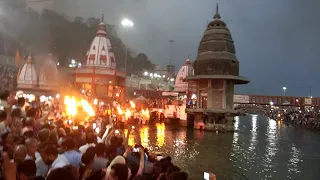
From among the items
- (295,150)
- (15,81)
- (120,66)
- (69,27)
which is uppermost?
(69,27)

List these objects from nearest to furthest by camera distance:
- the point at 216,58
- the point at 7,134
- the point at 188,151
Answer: the point at 7,134, the point at 188,151, the point at 216,58

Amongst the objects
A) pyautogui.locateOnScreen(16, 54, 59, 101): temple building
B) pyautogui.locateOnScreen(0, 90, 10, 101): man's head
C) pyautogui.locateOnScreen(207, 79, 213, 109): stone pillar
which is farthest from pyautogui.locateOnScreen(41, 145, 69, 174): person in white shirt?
pyautogui.locateOnScreen(16, 54, 59, 101): temple building

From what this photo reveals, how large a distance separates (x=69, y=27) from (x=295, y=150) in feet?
248

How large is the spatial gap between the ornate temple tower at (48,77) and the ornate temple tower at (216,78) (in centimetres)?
2301

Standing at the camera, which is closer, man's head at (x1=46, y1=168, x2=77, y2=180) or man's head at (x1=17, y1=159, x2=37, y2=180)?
man's head at (x1=46, y1=168, x2=77, y2=180)

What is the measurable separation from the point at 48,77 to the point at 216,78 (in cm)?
2727

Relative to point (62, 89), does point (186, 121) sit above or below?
below

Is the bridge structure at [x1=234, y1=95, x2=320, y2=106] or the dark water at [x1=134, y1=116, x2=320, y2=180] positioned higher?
the bridge structure at [x1=234, y1=95, x2=320, y2=106]

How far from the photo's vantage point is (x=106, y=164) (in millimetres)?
5844

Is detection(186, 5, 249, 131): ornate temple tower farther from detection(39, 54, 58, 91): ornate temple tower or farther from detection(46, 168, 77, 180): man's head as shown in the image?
detection(46, 168, 77, 180): man's head

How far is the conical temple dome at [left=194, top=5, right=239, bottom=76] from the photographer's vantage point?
34188 mm

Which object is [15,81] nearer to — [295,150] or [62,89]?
[62,89]

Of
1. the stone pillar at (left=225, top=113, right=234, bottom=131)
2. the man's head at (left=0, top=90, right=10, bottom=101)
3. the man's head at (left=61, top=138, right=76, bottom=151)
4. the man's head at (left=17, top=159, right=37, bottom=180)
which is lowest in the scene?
the stone pillar at (left=225, top=113, right=234, bottom=131)

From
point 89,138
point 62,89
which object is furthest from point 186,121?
point 89,138
